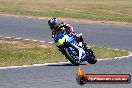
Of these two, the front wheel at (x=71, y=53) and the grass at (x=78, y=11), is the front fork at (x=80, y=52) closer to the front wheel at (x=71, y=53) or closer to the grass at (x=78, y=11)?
the front wheel at (x=71, y=53)

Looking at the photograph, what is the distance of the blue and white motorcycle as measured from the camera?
17.1 ft

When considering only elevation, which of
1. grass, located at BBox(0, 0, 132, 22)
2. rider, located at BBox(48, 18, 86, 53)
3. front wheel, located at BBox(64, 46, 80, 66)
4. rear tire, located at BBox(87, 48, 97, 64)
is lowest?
grass, located at BBox(0, 0, 132, 22)

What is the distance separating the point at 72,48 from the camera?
5.30 metres

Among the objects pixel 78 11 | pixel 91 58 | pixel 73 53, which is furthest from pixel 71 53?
pixel 78 11

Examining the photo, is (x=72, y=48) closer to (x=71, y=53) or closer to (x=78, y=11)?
(x=71, y=53)

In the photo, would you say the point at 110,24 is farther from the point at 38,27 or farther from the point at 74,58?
the point at 74,58

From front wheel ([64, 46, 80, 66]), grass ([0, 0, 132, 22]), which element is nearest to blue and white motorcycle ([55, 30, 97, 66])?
front wheel ([64, 46, 80, 66])

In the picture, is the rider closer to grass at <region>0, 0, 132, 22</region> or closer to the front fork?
the front fork

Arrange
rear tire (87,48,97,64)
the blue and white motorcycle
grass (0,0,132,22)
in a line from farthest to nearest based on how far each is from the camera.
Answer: grass (0,0,132,22)
rear tire (87,48,97,64)
the blue and white motorcycle

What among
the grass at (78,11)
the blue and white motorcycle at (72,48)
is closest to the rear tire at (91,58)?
the blue and white motorcycle at (72,48)

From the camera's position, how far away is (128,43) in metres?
29.3

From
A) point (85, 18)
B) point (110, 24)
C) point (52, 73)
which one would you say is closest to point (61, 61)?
point (52, 73)

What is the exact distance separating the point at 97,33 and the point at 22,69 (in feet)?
70.1

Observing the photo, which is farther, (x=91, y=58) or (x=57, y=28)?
(x=91, y=58)
